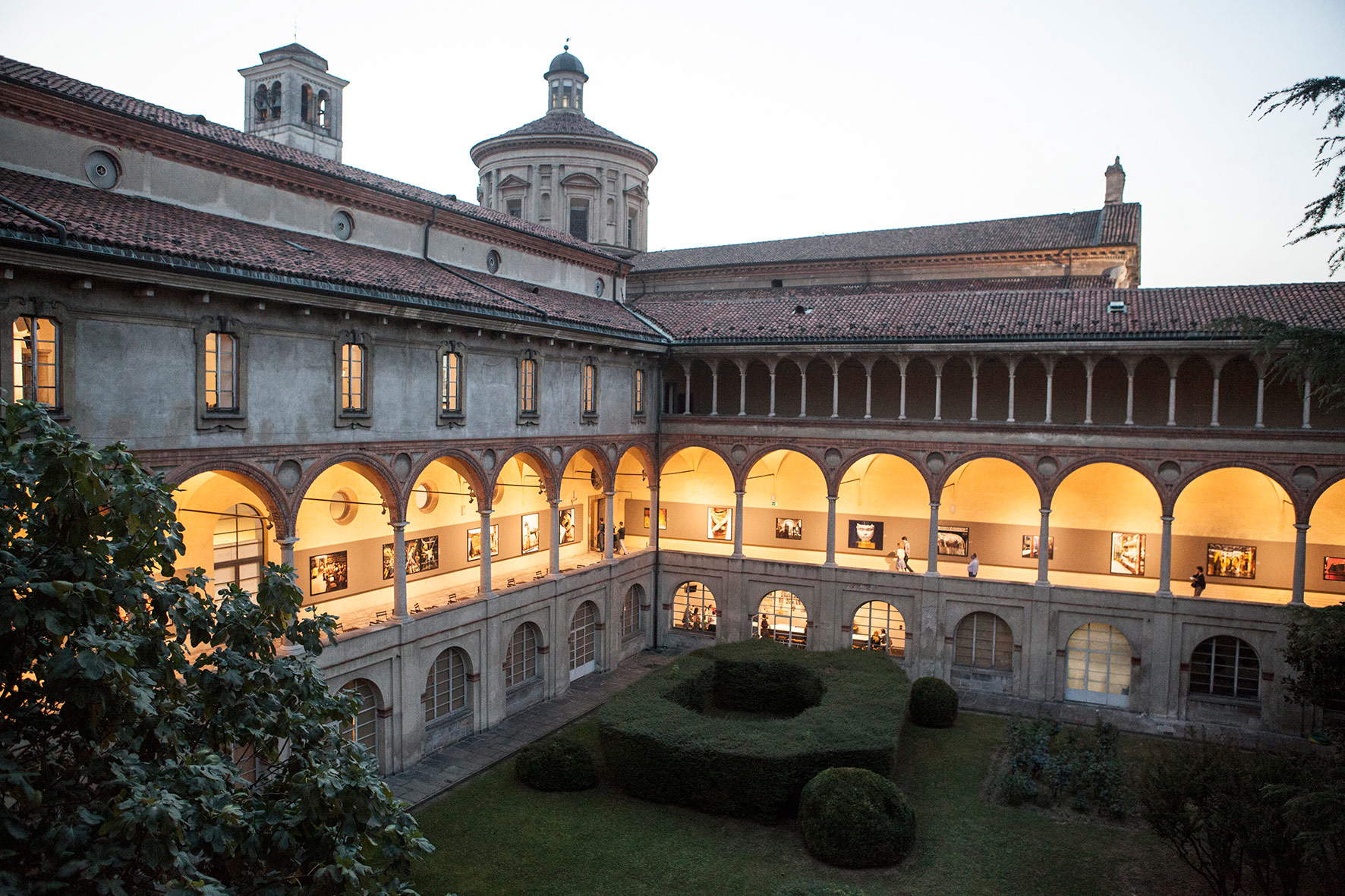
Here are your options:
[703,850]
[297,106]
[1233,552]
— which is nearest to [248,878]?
[703,850]

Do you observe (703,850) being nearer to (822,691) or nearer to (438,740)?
(822,691)

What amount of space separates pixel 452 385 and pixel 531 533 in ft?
29.1

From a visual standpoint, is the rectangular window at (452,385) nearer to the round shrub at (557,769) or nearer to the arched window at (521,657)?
the arched window at (521,657)

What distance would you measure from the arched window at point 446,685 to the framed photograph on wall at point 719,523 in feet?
41.2

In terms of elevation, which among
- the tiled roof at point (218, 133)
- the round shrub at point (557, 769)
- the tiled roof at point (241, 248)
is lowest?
the round shrub at point (557, 769)

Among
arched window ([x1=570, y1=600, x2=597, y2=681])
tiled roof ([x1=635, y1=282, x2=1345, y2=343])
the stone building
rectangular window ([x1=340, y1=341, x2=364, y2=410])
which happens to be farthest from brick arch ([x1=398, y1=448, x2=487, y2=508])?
tiled roof ([x1=635, y1=282, x2=1345, y2=343])

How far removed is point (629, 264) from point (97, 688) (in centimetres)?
3024

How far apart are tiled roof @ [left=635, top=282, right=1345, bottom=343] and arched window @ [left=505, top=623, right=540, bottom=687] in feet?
37.0

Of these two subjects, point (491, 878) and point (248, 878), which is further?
point (491, 878)

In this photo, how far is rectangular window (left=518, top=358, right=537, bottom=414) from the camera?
80.4 ft

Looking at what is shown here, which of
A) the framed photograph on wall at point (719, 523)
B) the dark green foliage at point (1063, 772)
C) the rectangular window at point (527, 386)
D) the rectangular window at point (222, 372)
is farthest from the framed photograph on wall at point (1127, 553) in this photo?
the rectangular window at point (222, 372)

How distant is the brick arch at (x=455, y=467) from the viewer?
2136 cm

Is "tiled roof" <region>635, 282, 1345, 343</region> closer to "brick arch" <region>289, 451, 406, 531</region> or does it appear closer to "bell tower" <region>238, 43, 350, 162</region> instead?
"brick arch" <region>289, 451, 406, 531</region>

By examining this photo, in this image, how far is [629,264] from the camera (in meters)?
34.1
